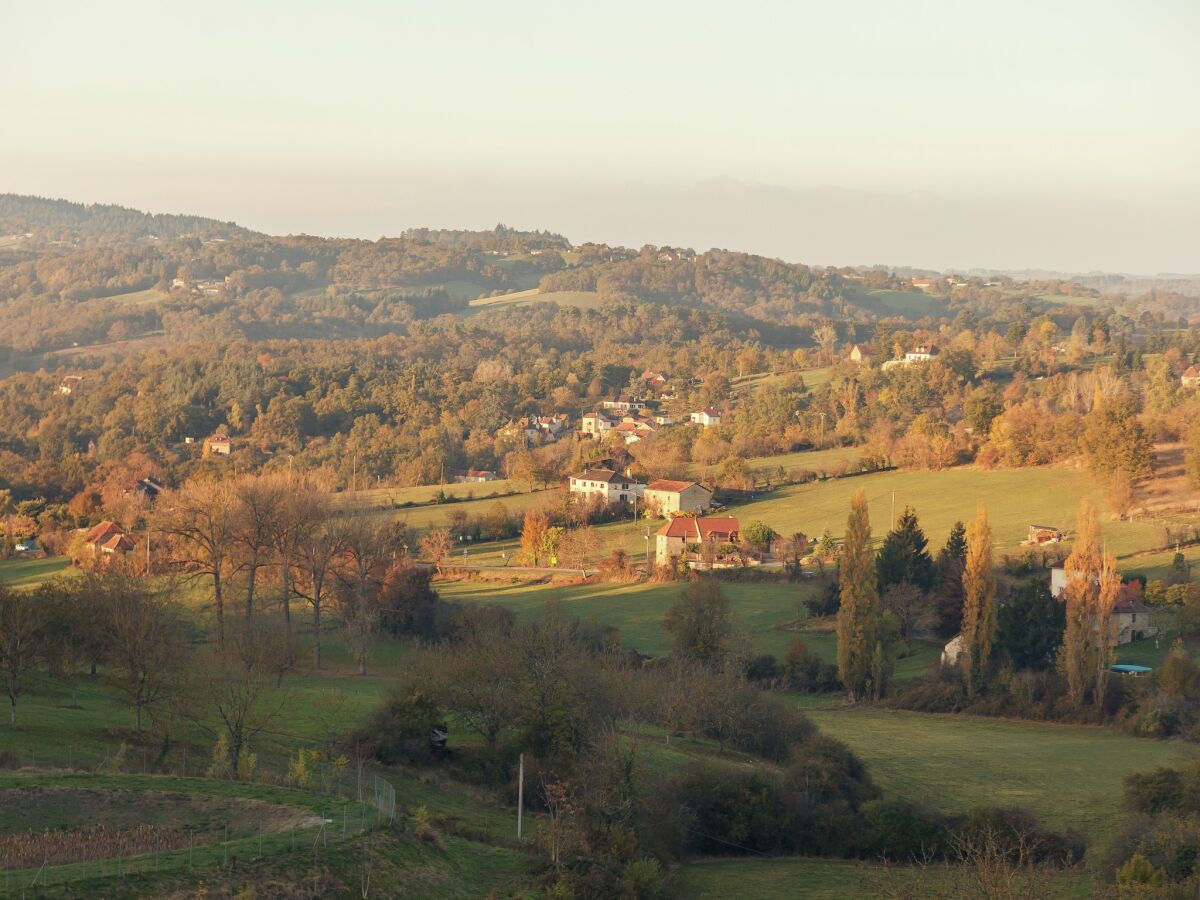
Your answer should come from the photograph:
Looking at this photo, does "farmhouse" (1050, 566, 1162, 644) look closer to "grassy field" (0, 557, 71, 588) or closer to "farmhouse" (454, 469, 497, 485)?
"grassy field" (0, 557, 71, 588)

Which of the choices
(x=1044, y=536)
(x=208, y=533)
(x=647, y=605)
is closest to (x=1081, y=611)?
(x=647, y=605)

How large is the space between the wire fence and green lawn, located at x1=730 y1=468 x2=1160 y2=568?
1543 inches

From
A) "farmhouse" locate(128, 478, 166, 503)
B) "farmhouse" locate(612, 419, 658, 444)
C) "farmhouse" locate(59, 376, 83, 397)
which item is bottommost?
"farmhouse" locate(128, 478, 166, 503)

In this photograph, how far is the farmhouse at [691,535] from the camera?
58500 millimetres

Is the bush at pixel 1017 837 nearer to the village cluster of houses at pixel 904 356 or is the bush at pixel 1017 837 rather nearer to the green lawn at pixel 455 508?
the green lawn at pixel 455 508

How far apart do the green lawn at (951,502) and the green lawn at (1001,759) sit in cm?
1874

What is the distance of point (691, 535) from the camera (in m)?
60.0

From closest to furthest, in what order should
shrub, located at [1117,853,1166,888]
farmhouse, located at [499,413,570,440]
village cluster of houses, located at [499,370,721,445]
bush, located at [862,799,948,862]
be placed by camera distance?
1. shrub, located at [1117,853,1166,888]
2. bush, located at [862,799,948,862]
3. village cluster of houses, located at [499,370,721,445]
4. farmhouse, located at [499,413,570,440]

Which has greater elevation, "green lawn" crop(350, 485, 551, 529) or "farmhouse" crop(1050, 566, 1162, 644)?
"farmhouse" crop(1050, 566, 1162, 644)

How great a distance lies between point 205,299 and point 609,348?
64.6 meters

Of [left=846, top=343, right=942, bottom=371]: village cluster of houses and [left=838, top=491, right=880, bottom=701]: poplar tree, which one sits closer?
[left=838, top=491, right=880, bottom=701]: poplar tree

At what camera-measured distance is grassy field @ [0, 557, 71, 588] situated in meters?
50.9

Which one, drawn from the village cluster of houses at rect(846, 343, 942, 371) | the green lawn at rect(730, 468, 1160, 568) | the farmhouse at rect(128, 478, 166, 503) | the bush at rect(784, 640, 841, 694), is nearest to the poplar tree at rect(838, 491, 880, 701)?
the bush at rect(784, 640, 841, 694)

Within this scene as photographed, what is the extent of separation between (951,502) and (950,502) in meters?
0.05
